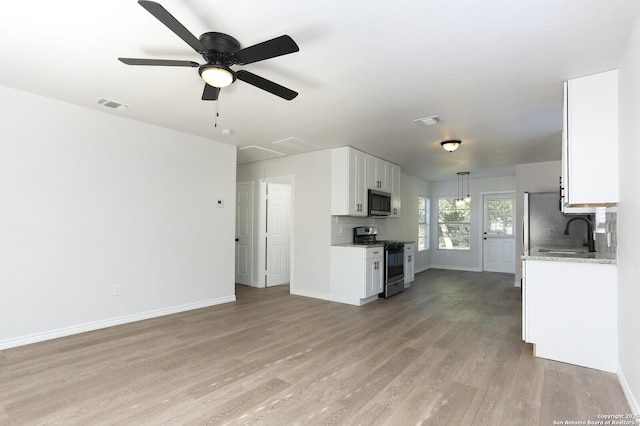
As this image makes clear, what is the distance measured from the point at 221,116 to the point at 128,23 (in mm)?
1791

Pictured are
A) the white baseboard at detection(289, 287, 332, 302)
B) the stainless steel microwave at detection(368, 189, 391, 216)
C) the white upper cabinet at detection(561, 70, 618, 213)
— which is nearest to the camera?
the white upper cabinet at detection(561, 70, 618, 213)

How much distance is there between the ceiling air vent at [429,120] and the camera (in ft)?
12.9

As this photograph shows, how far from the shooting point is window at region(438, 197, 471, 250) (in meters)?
9.07

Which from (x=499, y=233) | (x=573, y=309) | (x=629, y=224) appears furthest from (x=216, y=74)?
(x=499, y=233)

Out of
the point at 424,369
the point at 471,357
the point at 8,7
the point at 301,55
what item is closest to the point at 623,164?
the point at 471,357

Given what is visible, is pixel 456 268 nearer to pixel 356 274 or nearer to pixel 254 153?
pixel 356 274

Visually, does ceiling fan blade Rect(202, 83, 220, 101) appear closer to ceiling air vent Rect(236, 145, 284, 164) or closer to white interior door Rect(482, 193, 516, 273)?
ceiling air vent Rect(236, 145, 284, 164)

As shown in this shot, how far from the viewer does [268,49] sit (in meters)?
2.04

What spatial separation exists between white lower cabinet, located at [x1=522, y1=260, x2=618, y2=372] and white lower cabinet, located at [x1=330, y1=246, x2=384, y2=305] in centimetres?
231

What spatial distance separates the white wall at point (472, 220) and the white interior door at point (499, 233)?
15cm

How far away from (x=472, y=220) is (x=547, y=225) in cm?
328

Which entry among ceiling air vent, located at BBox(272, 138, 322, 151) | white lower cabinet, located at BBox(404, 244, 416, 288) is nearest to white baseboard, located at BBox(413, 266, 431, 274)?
white lower cabinet, located at BBox(404, 244, 416, 288)

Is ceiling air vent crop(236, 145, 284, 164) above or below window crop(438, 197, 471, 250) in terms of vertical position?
above

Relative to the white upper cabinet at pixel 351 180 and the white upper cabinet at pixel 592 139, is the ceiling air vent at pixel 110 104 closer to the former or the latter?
the white upper cabinet at pixel 351 180
